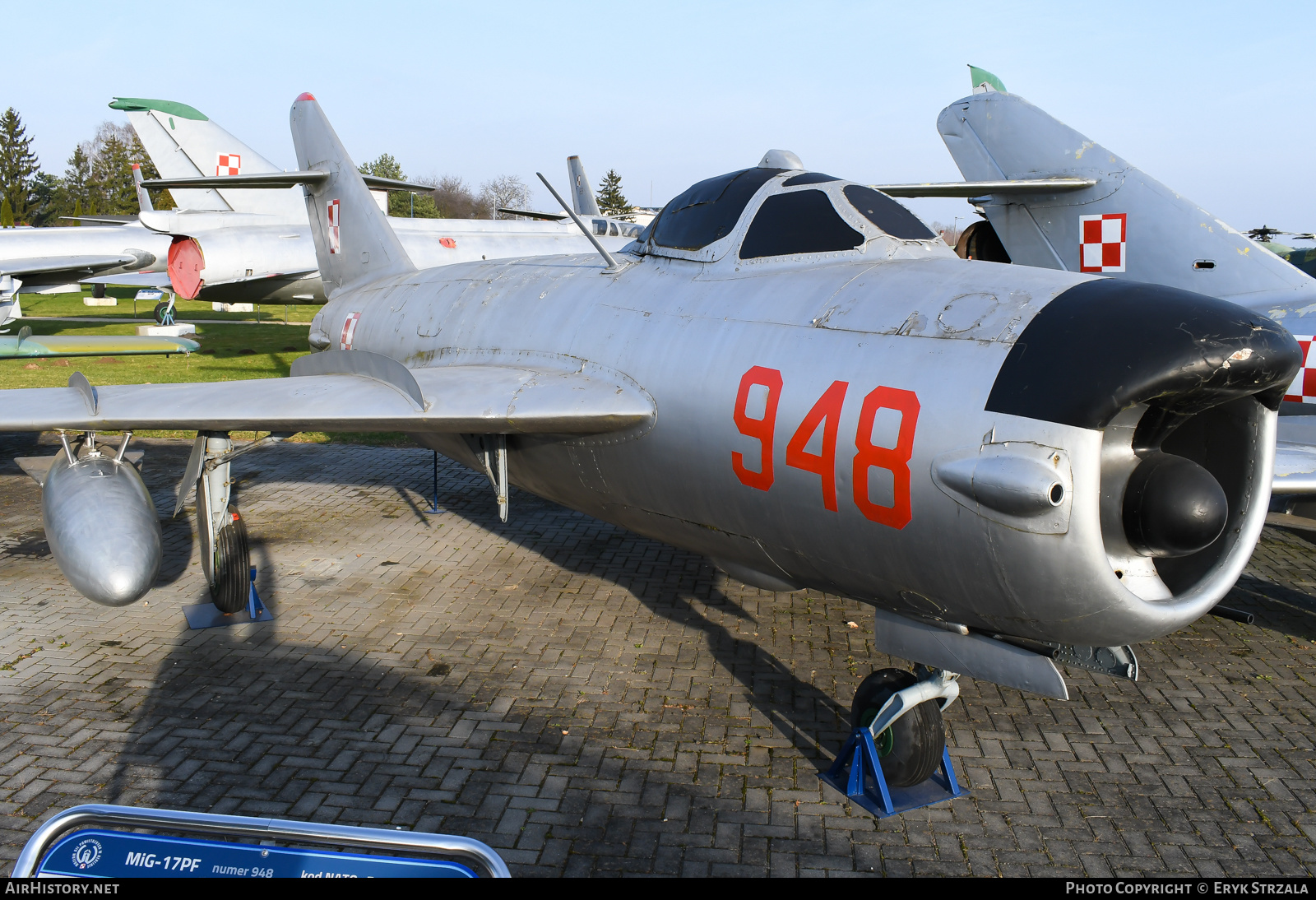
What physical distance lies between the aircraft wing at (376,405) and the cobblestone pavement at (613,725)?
200cm

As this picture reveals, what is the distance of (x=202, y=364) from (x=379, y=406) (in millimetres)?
19820

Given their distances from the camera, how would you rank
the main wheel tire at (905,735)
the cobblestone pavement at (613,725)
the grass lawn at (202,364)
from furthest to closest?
the grass lawn at (202,364) → the main wheel tire at (905,735) → the cobblestone pavement at (613,725)

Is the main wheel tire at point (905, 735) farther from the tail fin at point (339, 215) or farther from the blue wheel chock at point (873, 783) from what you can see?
the tail fin at point (339, 215)

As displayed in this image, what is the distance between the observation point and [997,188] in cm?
988

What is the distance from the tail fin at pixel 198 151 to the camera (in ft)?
82.6

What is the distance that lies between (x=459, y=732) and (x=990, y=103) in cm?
919

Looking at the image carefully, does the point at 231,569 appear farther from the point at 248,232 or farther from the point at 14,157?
the point at 14,157

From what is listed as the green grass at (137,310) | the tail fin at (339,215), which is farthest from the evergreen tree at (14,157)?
the tail fin at (339,215)

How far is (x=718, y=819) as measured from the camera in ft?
16.0

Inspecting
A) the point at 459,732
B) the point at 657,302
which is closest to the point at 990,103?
the point at 657,302

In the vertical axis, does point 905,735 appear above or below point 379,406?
below

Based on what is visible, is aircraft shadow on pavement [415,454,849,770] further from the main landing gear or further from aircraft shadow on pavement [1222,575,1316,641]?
aircraft shadow on pavement [1222,575,1316,641]

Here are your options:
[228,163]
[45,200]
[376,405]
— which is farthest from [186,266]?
[45,200]

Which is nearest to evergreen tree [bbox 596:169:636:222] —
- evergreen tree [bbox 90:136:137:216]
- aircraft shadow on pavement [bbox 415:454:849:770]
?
evergreen tree [bbox 90:136:137:216]
